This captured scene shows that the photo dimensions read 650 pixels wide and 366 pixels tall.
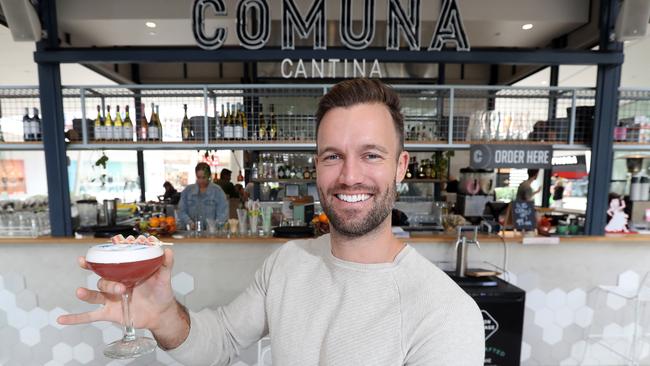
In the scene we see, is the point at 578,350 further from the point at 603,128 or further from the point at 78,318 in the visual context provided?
the point at 78,318

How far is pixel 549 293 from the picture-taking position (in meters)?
2.77

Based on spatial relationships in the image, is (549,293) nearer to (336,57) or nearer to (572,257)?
(572,257)

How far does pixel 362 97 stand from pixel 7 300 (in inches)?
133

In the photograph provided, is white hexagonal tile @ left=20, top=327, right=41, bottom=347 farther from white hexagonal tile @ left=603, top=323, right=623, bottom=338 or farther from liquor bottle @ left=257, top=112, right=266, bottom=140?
white hexagonal tile @ left=603, top=323, right=623, bottom=338

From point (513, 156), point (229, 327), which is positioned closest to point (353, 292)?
point (229, 327)

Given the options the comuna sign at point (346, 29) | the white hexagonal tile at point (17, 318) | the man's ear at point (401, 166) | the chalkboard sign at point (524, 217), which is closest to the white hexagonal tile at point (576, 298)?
the chalkboard sign at point (524, 217)

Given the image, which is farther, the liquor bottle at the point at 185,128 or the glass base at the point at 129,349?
the liquor bottle at the point at 185,128

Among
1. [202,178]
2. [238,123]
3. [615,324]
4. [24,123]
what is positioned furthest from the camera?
[202,178]

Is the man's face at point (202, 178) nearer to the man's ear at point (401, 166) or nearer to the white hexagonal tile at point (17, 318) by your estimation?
the white hexagonal tile at point (17, 318)

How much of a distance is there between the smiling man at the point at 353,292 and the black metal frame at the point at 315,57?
201 centimetres

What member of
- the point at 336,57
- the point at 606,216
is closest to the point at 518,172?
the point at 606,216

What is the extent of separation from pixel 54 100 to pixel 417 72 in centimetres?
483

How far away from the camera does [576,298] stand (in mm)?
2783

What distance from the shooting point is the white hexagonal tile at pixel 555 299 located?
277 cm
